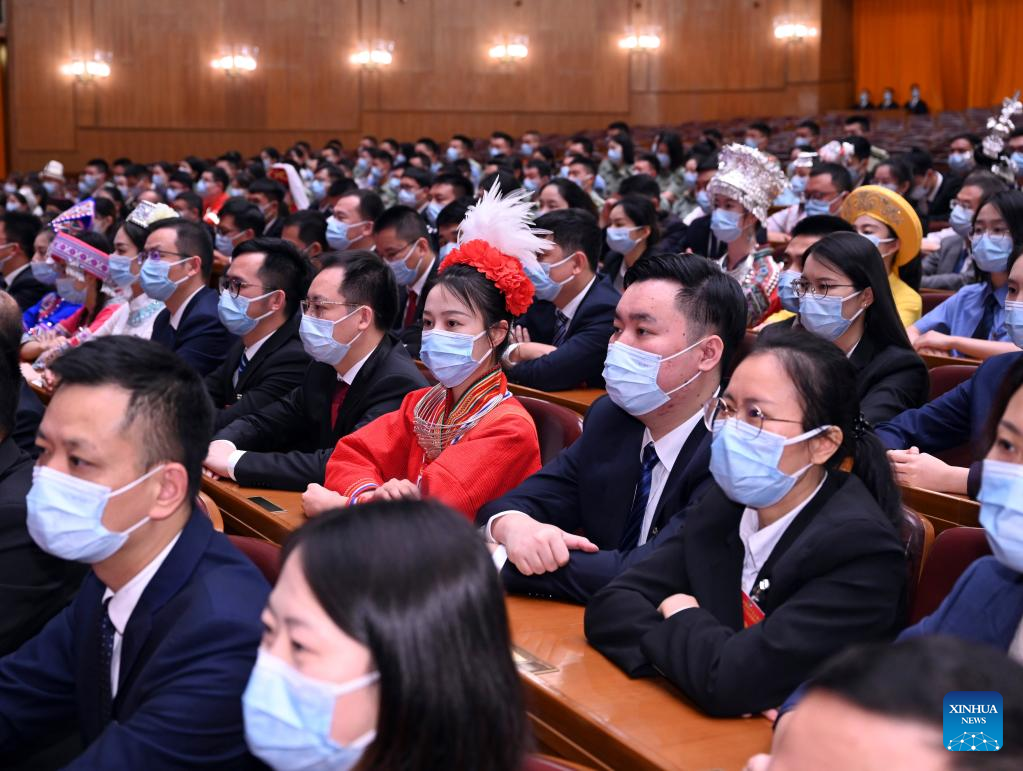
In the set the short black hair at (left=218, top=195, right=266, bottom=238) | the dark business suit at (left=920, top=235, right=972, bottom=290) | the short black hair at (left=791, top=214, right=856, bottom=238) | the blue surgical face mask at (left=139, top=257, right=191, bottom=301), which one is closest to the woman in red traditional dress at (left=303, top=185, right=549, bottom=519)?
the short black hair at (left=791, top=214, right=856, bottom=238)

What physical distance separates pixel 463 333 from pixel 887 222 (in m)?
2.30

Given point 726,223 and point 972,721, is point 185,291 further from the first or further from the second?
point 972,721

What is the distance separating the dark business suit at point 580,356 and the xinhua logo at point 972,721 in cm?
333

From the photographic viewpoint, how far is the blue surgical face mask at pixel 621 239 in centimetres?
639

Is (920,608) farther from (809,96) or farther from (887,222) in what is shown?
(809,96)

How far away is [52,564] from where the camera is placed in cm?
225

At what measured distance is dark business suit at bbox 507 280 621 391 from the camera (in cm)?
442

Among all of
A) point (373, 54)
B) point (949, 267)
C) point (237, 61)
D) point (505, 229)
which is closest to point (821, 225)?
point (505, 229)

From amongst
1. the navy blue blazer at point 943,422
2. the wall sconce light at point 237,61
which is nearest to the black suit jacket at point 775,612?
the navy blue blazer at point 943,422

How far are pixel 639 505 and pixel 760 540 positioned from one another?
57cm

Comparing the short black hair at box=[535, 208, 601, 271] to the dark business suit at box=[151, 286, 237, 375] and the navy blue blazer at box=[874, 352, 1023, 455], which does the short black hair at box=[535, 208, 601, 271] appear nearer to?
the dark business suit at box=[151, 286, 237, 375]

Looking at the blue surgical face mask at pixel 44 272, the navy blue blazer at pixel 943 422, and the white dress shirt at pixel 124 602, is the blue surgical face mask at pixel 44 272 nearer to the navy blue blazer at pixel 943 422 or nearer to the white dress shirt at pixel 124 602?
the navy blue blazer at pixel 943 422

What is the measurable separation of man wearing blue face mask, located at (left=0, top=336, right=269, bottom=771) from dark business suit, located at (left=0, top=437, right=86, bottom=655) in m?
0.28

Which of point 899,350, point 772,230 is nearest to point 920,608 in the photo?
point 899,350
